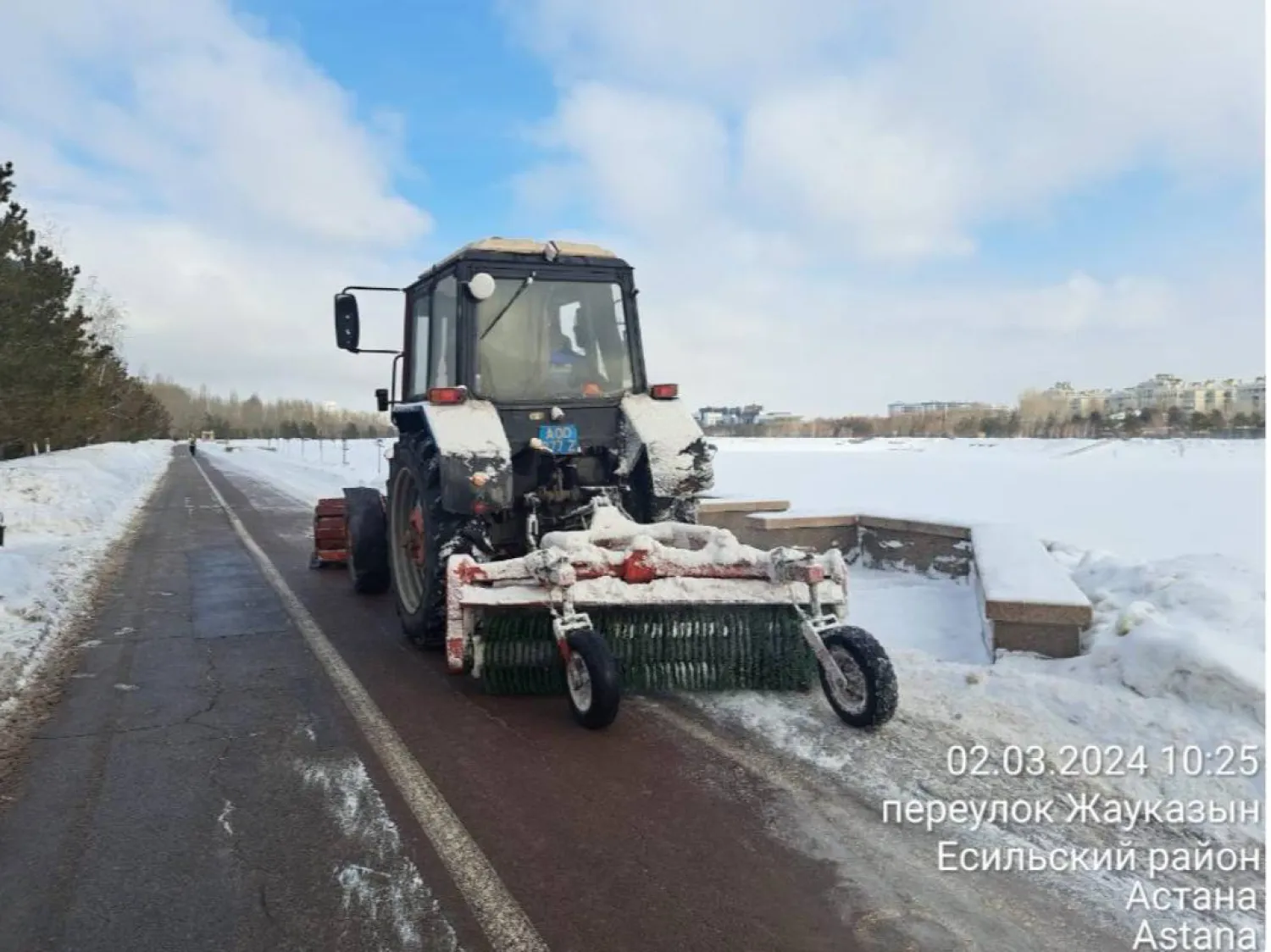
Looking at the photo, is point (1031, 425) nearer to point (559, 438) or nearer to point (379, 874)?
point (559, 438)

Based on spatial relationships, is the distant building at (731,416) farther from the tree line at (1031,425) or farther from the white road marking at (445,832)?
the white road marking at (445,832)

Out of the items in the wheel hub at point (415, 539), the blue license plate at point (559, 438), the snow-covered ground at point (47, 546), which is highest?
the blue license plate at point (559, 438)

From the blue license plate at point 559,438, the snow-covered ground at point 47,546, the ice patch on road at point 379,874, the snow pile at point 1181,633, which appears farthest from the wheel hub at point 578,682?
the snow-covered ground at point 47,546

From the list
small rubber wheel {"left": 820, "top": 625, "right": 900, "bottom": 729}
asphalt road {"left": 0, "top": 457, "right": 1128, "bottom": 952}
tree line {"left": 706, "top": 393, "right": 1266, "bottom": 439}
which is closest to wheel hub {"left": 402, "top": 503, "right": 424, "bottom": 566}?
asphalt road {"left": 0, "top": 457, "right": 1128, "bottom": 952}

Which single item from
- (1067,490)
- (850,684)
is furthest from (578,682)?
(1067,490)

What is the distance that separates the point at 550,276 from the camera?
5992 millimetres

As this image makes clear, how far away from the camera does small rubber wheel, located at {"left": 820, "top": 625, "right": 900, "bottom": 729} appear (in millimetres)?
3994

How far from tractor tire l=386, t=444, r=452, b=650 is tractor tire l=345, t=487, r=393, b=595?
0.40m

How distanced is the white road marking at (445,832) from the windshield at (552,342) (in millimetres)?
2099

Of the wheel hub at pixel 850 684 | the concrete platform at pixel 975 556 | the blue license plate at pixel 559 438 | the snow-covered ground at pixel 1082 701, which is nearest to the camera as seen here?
the snow-covered ground at pixel 1082 701

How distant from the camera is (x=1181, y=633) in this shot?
4.48m

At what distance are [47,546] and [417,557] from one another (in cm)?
789

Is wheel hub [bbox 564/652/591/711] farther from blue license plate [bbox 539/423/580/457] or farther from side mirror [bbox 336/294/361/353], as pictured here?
side mirror [bbox 336/294/361/353]

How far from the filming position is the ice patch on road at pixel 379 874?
2631 mm
